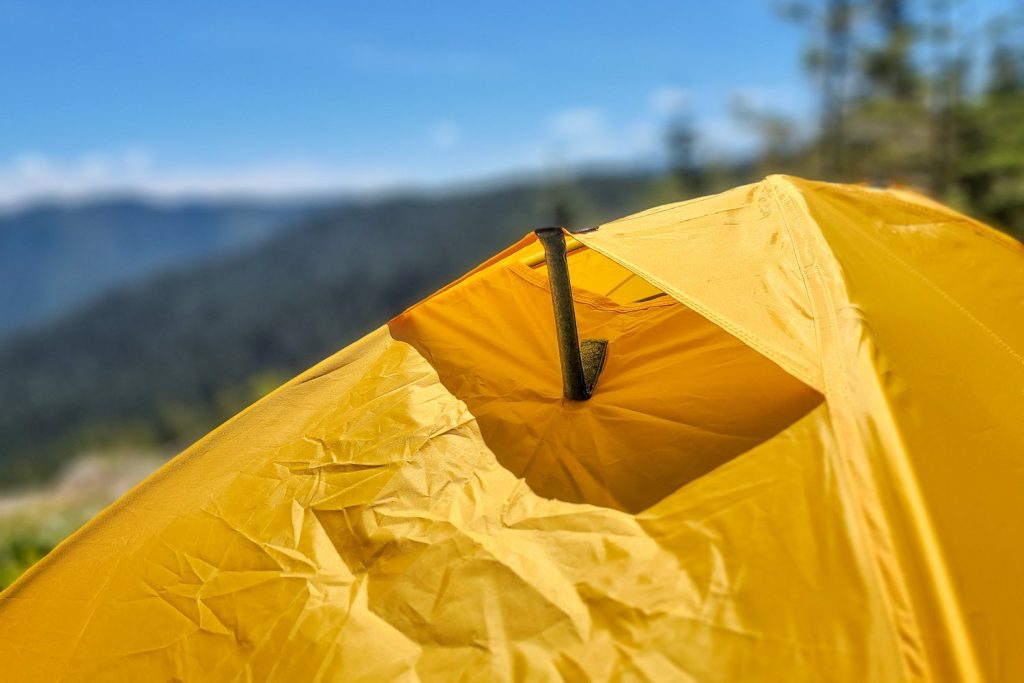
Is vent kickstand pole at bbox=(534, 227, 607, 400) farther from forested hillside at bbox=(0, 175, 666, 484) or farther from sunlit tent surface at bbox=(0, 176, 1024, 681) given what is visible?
forested hillside at bbox=(0, 175, 666, 484)

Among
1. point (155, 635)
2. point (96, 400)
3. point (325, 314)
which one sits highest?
point (155, 635)

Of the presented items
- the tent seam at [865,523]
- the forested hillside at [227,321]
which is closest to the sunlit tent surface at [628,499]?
the tent seam at [865,523]

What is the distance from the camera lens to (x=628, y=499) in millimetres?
1676

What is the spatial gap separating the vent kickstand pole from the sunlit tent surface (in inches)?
2.1

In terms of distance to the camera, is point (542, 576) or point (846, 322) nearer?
point (542, 576)

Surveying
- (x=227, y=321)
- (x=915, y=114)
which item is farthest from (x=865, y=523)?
(x=227, y=321)

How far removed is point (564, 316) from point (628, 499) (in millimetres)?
546

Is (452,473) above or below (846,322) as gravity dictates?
below

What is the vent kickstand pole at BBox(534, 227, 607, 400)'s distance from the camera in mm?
1952

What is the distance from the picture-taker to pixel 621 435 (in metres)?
1.88

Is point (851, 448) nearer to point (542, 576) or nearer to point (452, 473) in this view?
point (542, 576)

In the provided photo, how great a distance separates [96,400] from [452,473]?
354 ft

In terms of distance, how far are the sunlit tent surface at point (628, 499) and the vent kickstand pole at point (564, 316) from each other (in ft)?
0.18

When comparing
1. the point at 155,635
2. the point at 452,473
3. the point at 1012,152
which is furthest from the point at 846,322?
the point at 1012,152
